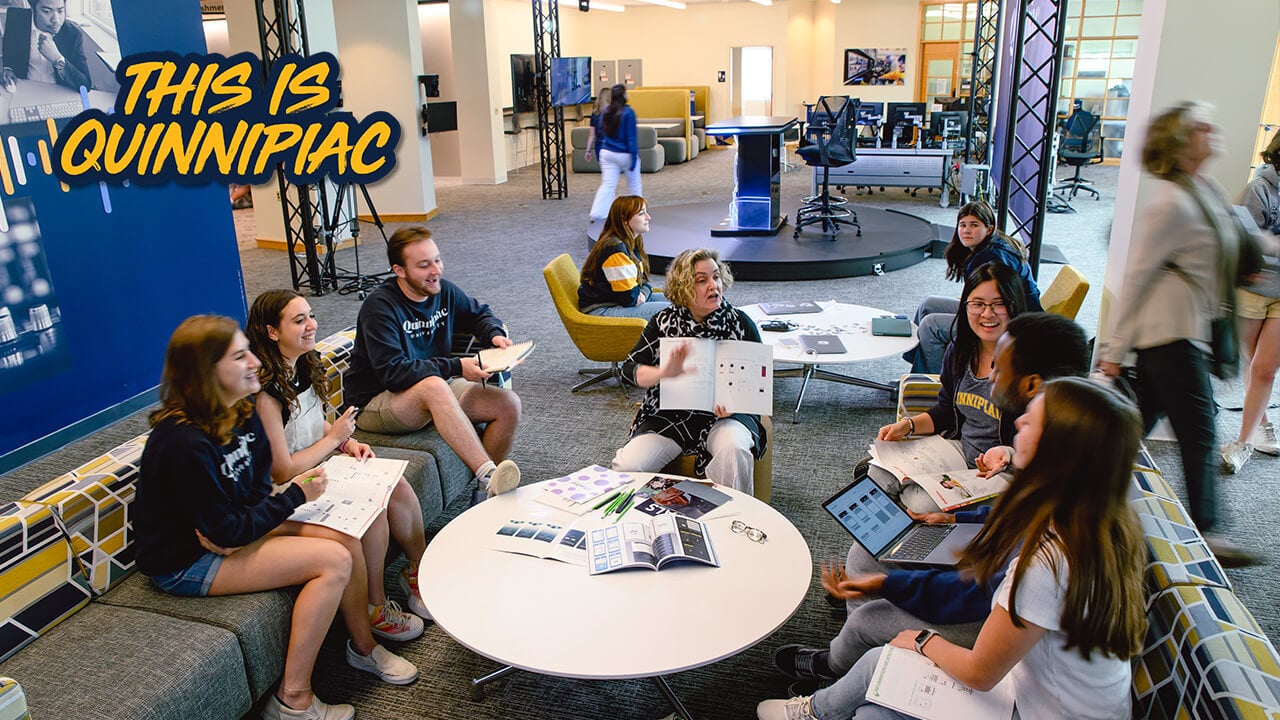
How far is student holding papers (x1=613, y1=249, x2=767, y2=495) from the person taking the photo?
3428mm

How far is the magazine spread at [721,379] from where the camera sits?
346 centimetres

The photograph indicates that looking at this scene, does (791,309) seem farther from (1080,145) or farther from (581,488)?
(1080,145)

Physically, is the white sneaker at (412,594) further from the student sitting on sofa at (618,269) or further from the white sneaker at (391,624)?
the student sitting on sofa at (618,269)

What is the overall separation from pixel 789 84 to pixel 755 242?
1161cm

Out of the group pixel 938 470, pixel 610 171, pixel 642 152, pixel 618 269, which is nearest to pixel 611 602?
pixel 938 470

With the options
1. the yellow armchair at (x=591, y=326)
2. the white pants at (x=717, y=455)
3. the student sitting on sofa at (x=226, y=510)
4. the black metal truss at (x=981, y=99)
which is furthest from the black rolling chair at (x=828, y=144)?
the student sitting on sofa at (x=226, y=510)

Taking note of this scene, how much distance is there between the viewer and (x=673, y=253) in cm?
866

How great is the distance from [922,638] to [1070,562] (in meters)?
0.52

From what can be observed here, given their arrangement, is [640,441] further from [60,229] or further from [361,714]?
[60,229]

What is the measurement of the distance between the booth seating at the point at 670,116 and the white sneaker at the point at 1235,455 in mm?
13763

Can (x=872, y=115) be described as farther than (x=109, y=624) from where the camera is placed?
Yes

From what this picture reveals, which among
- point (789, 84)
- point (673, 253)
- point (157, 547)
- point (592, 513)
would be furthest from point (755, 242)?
point (789, 84)

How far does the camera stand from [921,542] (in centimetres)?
265

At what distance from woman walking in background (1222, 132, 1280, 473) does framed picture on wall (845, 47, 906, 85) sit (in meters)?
15.2
